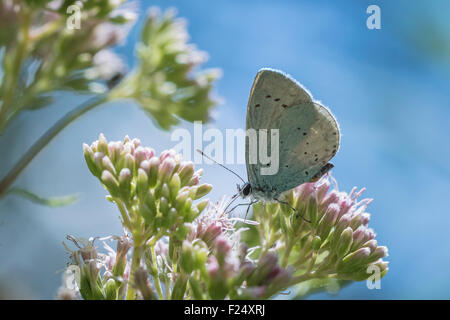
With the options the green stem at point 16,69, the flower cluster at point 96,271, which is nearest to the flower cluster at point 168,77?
the green stem at point 16,69

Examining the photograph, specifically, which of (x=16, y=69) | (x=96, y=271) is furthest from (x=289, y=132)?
(x=16, y=69)

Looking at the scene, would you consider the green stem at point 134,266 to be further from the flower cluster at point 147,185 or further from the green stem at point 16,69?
the green stem at point 16,69

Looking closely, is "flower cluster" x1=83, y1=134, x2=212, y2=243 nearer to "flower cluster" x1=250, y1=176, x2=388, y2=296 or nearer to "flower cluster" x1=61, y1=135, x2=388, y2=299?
"flower cluster" x1=61, y1=135, x2=388, y2=299

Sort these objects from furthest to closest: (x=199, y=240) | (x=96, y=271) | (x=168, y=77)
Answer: (x=168, y=77) < (x=96, y=271) < (x=199, y=240)

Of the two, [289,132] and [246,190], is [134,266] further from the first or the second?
[289,132]

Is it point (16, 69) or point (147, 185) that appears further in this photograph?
point (16, 69)

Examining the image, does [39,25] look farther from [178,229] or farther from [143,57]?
[178,229]
